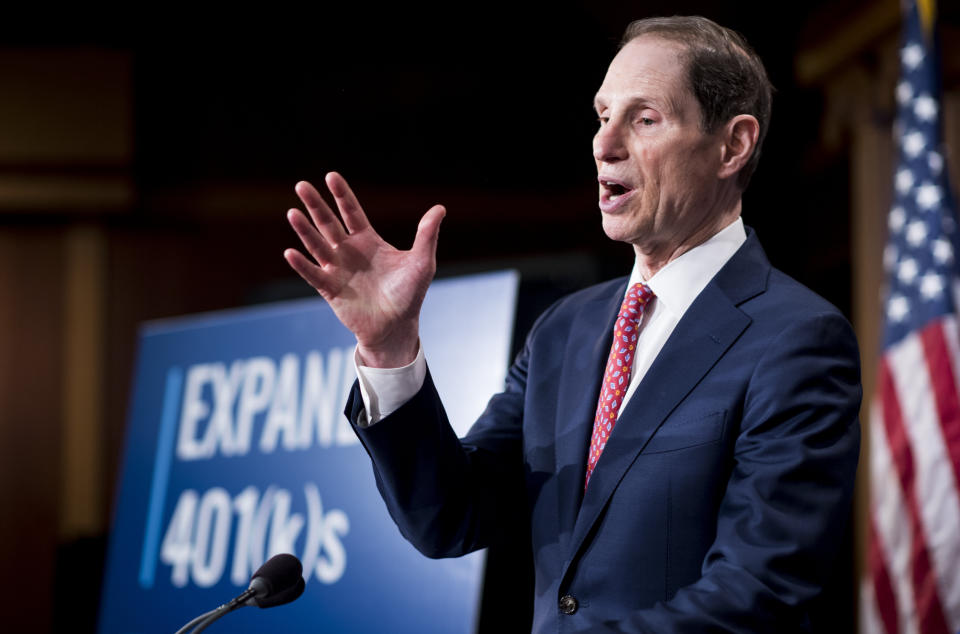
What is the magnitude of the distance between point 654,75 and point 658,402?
392 mm

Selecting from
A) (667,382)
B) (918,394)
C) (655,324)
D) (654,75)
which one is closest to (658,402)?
(667,382)

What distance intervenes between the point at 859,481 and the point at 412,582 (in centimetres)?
246

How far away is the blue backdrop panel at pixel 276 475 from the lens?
80.6 inches

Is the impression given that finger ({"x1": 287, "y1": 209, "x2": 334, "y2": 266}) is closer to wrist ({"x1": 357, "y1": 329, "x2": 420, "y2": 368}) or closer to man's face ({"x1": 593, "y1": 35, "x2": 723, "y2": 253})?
wrist ({"x1": 357, "y1": 329, "x2": 420, "y2": 368})

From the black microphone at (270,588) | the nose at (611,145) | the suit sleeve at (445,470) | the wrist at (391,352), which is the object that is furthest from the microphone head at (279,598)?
the nose at (611,145)

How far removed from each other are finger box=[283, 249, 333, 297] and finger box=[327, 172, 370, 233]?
0.23 feet

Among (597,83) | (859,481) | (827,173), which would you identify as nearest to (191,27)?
(827,173)

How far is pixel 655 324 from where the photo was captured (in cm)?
126

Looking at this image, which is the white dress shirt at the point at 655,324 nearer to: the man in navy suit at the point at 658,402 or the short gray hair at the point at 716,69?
the man in navy suit at the point at 658,402

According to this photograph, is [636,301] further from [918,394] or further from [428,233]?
[918,394]

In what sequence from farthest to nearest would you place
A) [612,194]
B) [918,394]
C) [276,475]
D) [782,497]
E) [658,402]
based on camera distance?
1. [918,394]
2. [276,475]
3. [612,194]
4. [658,402]
5. [782,497]

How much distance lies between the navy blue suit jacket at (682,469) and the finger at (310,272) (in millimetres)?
142

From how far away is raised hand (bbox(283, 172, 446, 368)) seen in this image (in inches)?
47.1

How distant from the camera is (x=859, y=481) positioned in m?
3.96
